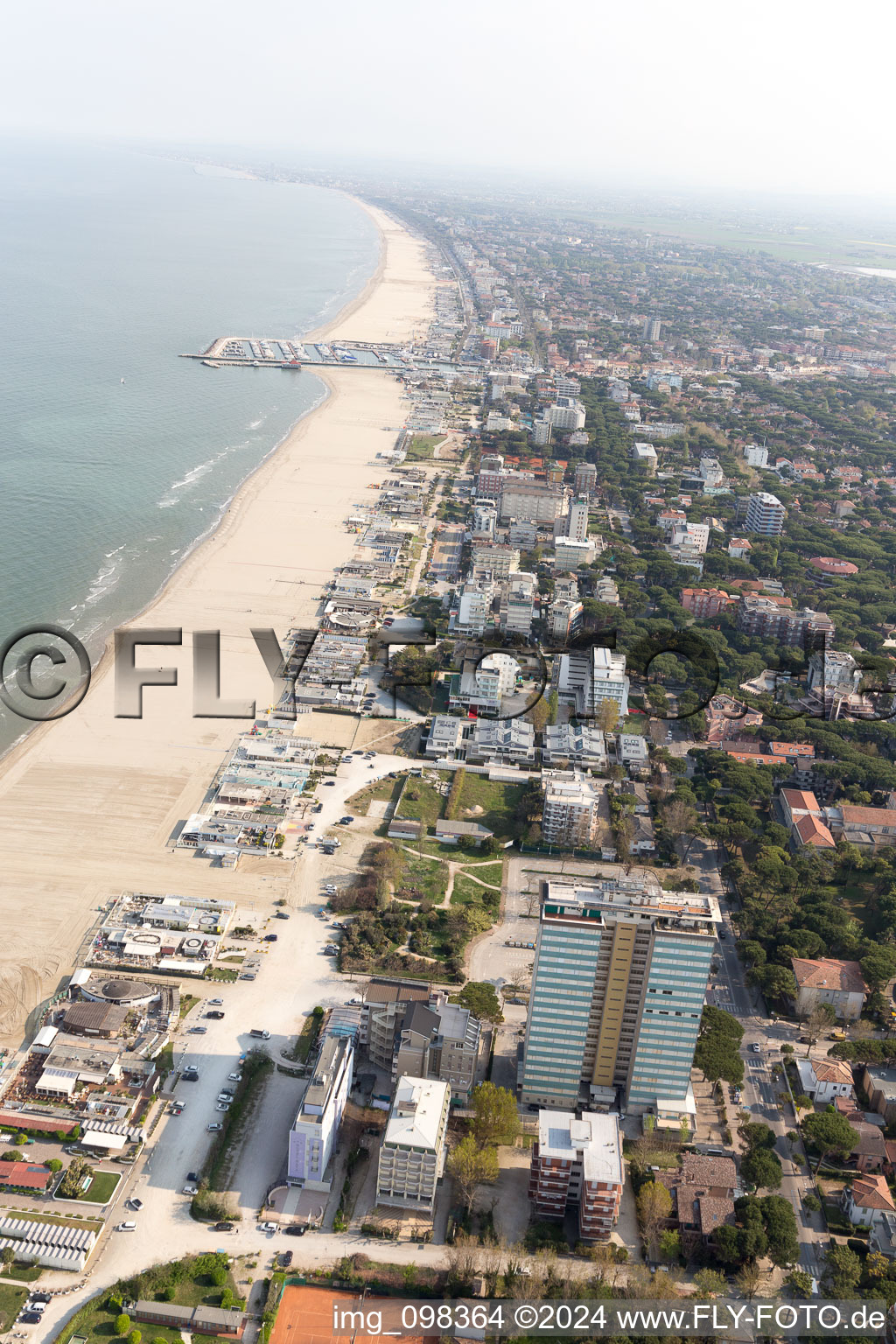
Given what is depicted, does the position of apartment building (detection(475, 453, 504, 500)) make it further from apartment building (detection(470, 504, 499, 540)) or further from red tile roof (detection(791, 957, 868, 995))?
red tile roof (detection(791, 957, 868, 995))

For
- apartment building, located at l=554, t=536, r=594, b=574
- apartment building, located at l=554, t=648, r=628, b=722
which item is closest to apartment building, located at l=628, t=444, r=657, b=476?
apartment building, located at l=554, t=536, r=594, b=574

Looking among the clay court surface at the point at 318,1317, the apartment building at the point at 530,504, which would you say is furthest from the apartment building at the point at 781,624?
the clay court surface at the point at 318,1317

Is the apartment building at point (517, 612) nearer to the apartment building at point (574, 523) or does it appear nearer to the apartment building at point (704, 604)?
the apartment building at point (704, 604)

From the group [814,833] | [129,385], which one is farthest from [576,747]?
[129,385]

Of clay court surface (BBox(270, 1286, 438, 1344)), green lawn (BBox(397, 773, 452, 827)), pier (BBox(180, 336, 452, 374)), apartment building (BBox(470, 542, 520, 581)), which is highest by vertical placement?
pier (BBox(180, 336, 452, 374))

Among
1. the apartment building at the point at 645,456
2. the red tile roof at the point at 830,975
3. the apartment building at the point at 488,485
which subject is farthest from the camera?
the apartment building at the point at 645,456

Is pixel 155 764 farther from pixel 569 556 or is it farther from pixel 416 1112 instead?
pixel 569 556
